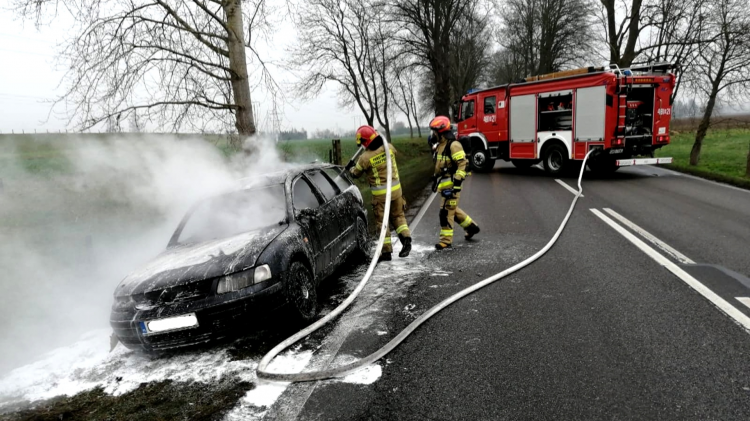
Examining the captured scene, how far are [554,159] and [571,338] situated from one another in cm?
1267

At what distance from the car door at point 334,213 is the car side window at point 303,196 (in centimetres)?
14

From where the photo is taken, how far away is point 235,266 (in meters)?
3.72

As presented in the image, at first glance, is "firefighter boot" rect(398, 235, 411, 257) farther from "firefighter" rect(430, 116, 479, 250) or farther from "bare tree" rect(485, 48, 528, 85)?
"bare tree" rect(485, 48, 528, 85)

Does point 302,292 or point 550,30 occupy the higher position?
point 550,30

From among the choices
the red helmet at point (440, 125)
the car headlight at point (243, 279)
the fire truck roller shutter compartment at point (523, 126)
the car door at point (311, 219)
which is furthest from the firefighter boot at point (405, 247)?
the fire truck roller shutter compartment at point (523, 126)

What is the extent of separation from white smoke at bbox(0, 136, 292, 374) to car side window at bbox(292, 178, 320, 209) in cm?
48

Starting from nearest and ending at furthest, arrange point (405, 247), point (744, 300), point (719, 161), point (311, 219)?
point (744, 300) < point (311, 219) < point (405, 247) < point (719, 161)

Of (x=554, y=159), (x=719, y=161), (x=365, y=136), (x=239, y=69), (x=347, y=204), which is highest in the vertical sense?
(x=239, y=69)

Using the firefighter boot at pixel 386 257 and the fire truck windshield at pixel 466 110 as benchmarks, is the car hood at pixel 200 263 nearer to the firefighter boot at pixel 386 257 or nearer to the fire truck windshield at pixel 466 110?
the firefighter boot at pixel 386 257

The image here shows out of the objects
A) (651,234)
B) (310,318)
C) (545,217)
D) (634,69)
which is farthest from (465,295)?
(634,69)

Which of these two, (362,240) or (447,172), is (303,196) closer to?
(362,240)

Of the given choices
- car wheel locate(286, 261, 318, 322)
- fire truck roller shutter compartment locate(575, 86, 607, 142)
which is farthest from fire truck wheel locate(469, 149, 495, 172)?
car wheel locate(286, 261, 318, 322)

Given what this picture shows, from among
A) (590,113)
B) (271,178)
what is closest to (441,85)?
(590,113)

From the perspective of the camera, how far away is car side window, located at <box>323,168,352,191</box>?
6.22m
